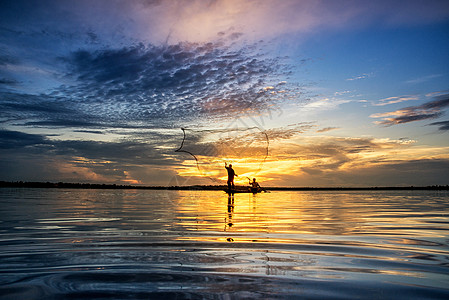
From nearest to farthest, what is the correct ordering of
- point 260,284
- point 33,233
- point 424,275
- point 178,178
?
point 260,284 < point 424,275 < point 33,233 < point 178,178

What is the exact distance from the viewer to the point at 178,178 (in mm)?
19703

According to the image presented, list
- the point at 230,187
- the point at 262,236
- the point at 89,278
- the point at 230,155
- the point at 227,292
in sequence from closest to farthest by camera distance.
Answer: the point at 227,292 → the point at 89,278 → the point at 262,236 → the point at 230,155 → the point at 230,187

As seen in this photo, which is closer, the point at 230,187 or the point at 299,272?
the point at 299,272

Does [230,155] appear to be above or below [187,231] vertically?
above

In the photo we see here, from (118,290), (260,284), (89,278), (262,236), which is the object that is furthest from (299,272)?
(262,236)

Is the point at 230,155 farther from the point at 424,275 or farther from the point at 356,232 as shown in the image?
the point at 424,275


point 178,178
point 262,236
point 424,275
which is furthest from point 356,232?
point 178,178

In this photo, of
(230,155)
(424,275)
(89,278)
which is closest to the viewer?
(89,278)

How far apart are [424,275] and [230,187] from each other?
39.3 meters

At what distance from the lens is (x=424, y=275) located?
14.9 ft

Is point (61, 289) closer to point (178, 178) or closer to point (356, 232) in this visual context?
point (356, 232)

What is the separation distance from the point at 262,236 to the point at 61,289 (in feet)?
17.7

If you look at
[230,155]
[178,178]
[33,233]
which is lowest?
[33,233]

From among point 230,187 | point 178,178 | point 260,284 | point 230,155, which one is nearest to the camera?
point 260,284
